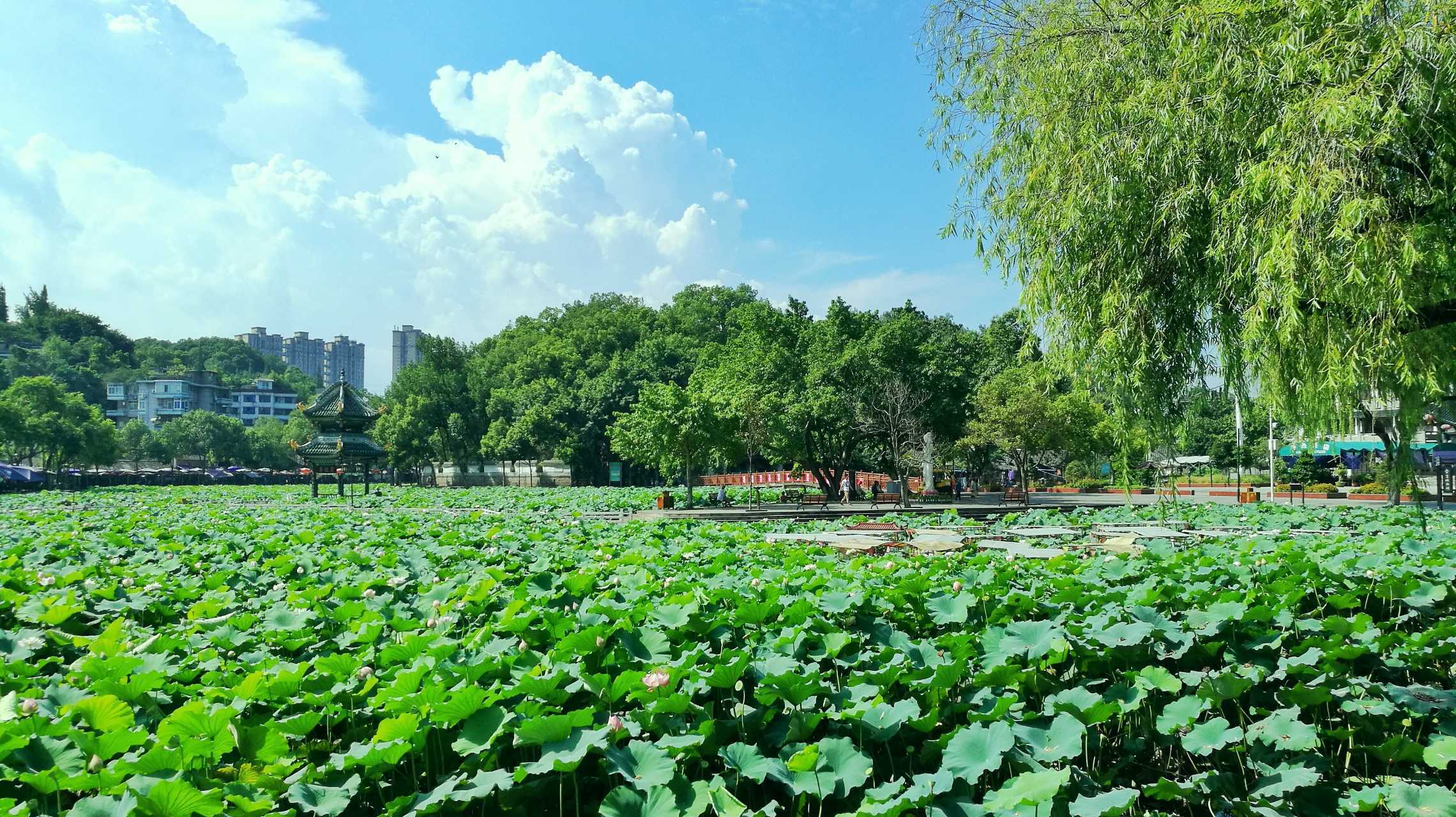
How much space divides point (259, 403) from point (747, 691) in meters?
136

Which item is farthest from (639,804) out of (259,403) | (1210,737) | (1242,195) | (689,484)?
(259,403)

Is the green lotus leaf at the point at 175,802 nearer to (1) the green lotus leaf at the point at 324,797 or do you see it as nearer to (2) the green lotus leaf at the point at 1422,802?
(1) the green lotus leaf at the point at 324,797

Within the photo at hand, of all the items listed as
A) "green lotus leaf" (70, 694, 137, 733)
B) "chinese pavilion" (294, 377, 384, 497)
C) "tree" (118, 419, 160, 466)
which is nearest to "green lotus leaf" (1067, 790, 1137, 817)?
"green lotus leaf" (70, 694, 137, 733)

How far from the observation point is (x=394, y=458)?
5462cm

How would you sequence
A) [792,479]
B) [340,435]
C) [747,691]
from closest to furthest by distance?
[747,691], [340,435], [792,479]

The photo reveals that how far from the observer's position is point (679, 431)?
26.5 m

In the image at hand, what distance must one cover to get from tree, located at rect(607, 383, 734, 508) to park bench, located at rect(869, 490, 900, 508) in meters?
4.74

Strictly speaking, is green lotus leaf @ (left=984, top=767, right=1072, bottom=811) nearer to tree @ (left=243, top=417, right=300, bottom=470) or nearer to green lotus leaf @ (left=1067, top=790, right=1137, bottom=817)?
green lotus leaf @ (left=1067, top=790, right=1137, bottom=817)

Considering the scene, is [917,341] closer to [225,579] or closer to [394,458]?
[225,579]

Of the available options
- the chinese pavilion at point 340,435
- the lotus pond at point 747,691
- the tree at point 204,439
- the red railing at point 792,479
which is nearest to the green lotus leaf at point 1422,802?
the lotus pond at point 747,691

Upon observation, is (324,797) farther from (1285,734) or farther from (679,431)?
(679,431)

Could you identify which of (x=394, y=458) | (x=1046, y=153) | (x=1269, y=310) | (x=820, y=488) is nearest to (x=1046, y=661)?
(x=1269, y=310)

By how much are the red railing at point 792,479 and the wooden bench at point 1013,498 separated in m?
3.49

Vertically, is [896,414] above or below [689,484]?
above
